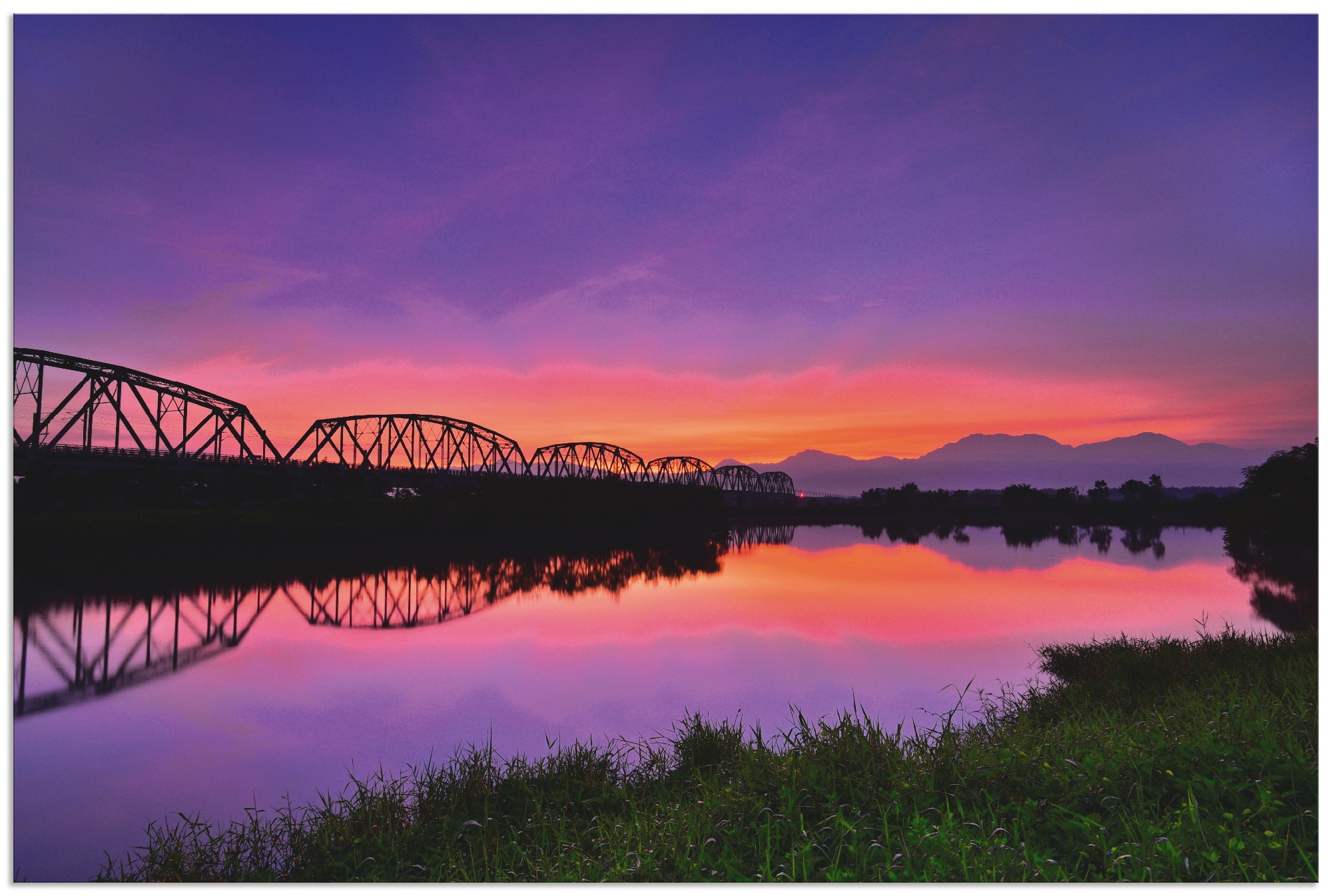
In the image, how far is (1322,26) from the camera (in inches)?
229

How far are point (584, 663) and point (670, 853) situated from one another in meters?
11.3

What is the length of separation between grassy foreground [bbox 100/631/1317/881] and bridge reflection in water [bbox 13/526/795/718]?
30.0ft

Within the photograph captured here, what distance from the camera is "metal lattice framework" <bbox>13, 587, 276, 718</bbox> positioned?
13.2 metres

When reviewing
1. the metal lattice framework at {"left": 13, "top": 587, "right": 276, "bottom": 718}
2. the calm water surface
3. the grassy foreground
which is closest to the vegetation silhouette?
the calm water surface

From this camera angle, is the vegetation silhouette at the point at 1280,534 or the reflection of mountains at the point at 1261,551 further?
the vegetation silhouette at the point at 1280,534

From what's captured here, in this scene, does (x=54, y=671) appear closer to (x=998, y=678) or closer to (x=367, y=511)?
(x=998, y=678)

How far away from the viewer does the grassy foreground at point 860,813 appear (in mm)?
4414

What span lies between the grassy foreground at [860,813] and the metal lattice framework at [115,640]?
8321mm

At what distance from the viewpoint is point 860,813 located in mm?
5270

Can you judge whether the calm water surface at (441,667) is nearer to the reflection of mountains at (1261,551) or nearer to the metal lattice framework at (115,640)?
the metal lattice framework at (115,640)

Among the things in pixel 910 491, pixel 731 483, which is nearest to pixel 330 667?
pixel 910 491

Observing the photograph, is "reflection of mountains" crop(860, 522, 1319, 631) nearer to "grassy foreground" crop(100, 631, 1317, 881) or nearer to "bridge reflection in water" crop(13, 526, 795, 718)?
"grassy foreground" crop(100, 631, 1317, 881)

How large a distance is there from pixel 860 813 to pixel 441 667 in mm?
12399

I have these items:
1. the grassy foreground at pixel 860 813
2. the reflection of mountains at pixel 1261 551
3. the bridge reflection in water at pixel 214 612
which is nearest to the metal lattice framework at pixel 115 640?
the bridge reflection in water at pixel 214 612
